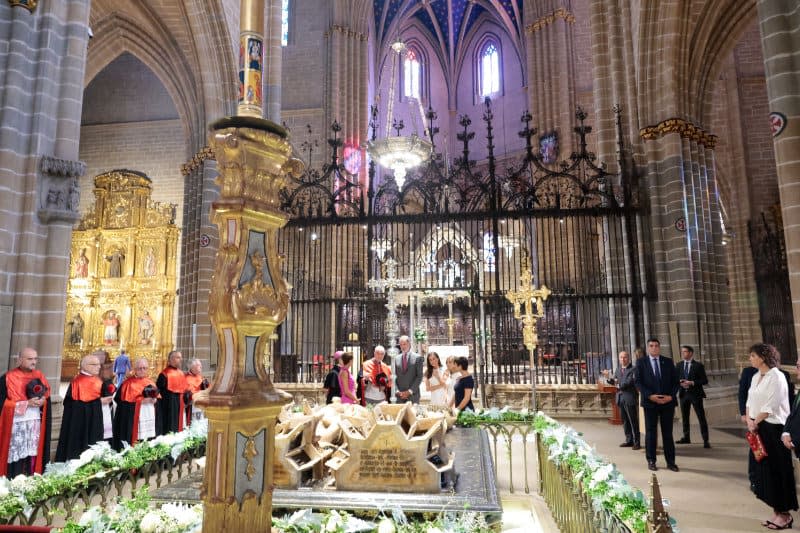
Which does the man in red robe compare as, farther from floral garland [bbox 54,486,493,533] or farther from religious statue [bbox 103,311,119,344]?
religious statue [bbox 103,311,119,344]

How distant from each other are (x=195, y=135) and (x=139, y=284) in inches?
255

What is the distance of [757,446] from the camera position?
431cm

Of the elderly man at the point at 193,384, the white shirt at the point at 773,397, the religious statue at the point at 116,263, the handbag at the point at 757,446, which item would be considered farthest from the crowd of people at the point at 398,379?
the religious statue at the point at 116,263

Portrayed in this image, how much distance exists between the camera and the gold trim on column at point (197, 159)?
39.6 feet

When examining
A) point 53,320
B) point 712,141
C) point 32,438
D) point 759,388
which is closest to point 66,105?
point 53,320

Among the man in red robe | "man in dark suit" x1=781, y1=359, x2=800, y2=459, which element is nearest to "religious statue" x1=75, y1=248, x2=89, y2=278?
the man in red robe

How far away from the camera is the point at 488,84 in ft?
91.6

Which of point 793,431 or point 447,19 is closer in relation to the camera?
point 793,431

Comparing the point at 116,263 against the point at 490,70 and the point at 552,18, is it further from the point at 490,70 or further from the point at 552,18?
the point at 490,70

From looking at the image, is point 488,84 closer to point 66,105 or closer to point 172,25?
point 172,25

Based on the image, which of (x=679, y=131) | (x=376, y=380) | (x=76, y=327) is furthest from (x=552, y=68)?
(x=76, y=327)

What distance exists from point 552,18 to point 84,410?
2067 cm

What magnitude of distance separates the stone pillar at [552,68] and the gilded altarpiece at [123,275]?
13.9 m

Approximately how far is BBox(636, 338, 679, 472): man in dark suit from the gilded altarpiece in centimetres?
1461
